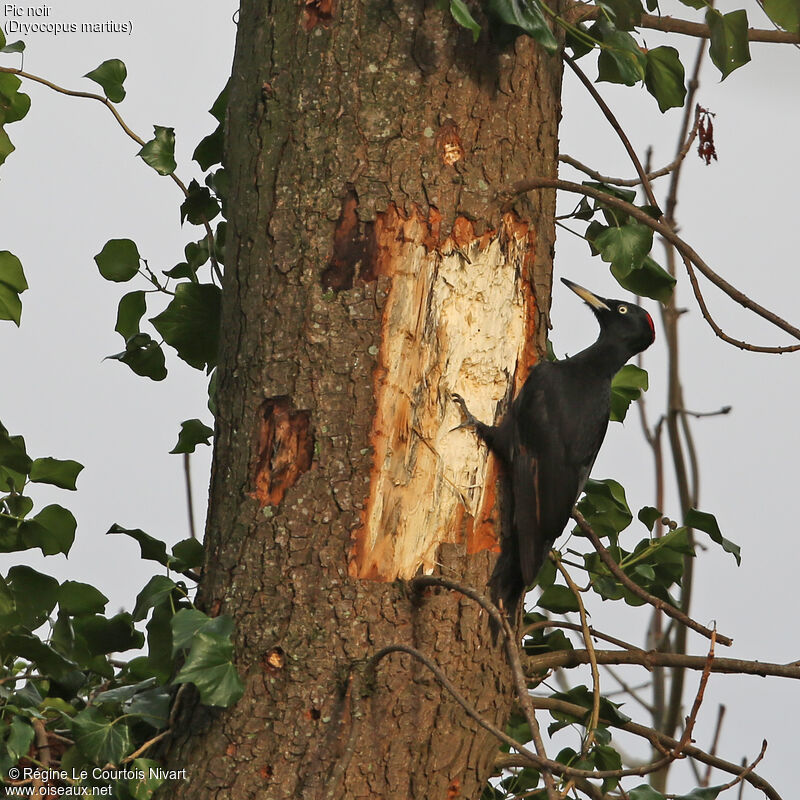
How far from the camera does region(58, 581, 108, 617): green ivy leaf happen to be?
2482mm

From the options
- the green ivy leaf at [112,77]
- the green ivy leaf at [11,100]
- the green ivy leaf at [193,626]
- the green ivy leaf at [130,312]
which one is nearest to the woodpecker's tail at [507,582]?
the green ivy leaf at [193,626]

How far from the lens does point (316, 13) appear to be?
2266 millimetres

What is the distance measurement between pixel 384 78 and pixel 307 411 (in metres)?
0.73

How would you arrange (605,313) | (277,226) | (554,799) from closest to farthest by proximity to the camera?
(554,799) < (277,226) < (605,313)

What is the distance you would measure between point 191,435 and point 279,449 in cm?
70

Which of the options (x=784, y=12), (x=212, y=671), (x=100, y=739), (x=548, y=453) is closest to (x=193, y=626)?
(x=212, y=671)

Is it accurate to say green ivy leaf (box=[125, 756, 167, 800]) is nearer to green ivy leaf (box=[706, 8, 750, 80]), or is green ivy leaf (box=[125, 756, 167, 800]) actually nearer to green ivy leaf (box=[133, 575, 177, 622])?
green ivy leaf (box=[133, 575, 177, 622])

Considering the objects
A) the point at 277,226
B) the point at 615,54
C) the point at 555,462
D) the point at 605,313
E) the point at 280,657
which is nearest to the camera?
the point at 280,657

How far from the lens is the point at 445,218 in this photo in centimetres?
223

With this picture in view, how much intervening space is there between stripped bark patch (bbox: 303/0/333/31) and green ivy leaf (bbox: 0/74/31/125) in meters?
0.75

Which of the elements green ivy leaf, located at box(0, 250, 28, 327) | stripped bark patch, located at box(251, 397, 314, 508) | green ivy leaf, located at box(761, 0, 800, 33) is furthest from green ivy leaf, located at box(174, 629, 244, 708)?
green ivy leaf, located at box(761, 0, 800, 33)

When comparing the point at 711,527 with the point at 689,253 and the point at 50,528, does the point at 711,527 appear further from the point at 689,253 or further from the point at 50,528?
the point at 50,528

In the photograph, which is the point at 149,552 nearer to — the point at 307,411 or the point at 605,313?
the point at 307,411

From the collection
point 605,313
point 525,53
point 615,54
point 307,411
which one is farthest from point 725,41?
point 307,411
